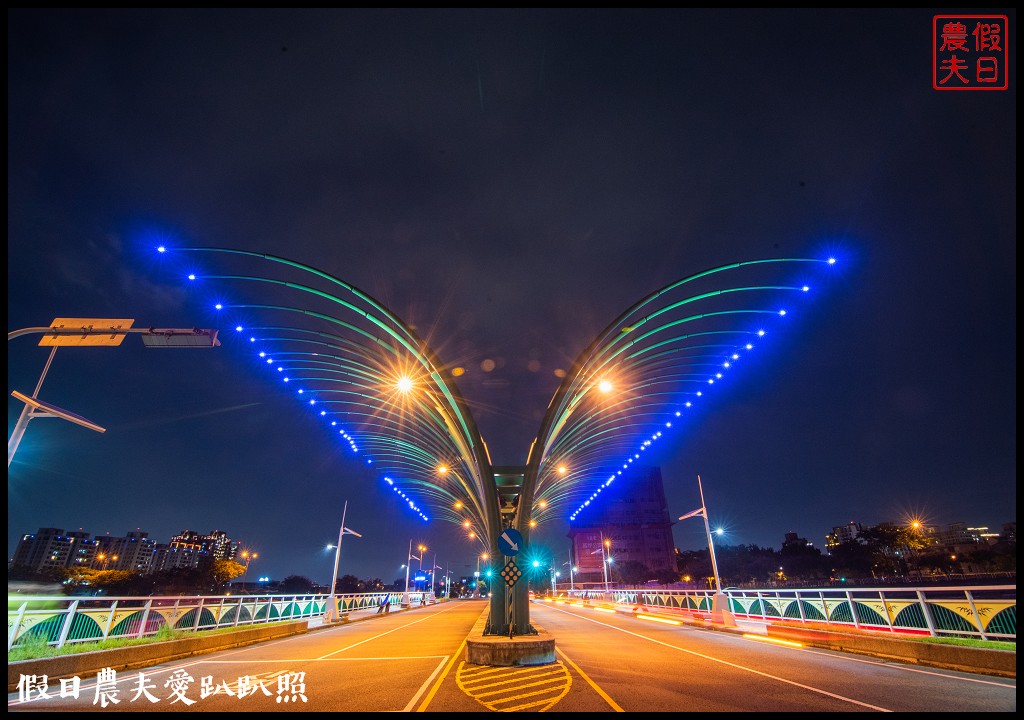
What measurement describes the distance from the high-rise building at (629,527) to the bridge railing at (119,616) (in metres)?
128

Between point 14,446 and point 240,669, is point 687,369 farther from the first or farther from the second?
point 14,446

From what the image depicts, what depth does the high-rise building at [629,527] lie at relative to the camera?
138 meters

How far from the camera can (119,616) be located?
13461mm

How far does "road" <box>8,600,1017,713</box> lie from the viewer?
25.0ft

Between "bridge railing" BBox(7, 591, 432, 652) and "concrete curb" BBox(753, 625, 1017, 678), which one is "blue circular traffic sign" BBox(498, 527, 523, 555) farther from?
"concrete curb" BBox(753, 625, 1017, 678)

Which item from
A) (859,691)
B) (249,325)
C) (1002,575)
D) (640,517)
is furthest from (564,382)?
(640,517)

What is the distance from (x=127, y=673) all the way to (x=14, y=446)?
621 cm

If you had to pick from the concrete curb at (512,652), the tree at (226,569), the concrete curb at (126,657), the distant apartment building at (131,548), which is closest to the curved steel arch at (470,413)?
the concrete curb at (512,652)

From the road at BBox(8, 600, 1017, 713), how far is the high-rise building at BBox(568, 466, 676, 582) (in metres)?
132

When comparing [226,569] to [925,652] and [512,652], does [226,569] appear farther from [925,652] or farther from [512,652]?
[925,652]

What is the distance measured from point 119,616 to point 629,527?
5682 inches

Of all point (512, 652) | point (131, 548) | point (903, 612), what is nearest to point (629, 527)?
point (903, 612)

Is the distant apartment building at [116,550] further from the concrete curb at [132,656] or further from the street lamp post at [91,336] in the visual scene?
the street lamp post at [91,336]

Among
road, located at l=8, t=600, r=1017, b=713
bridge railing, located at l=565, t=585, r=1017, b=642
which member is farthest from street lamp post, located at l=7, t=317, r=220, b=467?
bridge railing, located at l=565, t=585, r=1017, b=642
